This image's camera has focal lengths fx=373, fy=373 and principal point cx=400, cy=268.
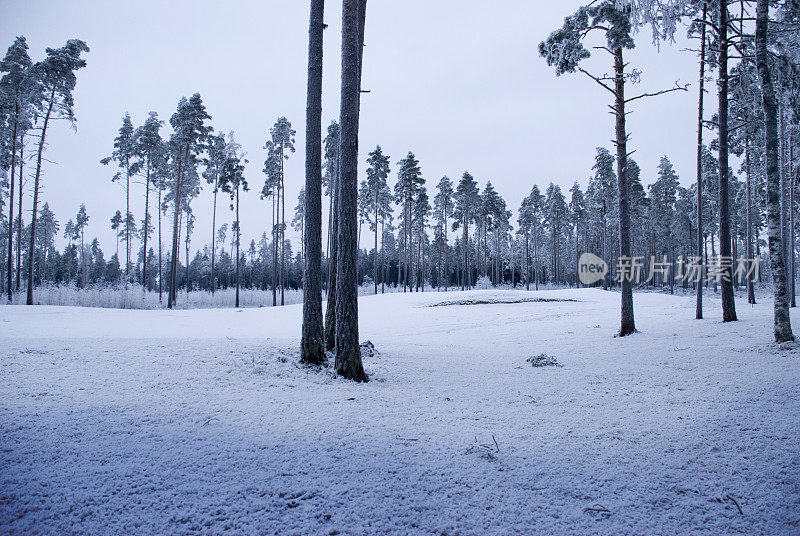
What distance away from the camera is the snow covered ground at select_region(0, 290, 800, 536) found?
86.5 inches

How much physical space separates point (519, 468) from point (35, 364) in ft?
21.7

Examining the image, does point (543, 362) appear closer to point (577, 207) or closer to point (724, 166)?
point (724, 166)

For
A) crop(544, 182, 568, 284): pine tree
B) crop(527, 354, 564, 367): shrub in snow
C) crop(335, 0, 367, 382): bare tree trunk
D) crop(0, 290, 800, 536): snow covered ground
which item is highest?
crop(544, 182, 568, 284): pine tree

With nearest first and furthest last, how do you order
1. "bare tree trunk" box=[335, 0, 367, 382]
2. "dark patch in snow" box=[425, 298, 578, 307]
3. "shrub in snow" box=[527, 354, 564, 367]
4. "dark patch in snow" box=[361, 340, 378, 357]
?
"bare tree trunk" box=[335, 0, 367, 382] → "shrub in snow" box=[527, 354, 564, 367] → "dark patch in snow" box=[361, 340, 378, 357] → "dark patch in snow" box=[425, 298, 578, 307]

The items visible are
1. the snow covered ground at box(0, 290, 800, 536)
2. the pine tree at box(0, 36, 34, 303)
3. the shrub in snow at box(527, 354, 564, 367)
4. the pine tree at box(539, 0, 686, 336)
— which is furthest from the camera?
the pine tree at box(0, 36, 34, 303)

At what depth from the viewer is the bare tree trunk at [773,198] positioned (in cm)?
718

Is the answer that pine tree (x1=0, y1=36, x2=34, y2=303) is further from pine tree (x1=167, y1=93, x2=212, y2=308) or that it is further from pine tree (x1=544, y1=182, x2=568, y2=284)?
pine tree (x1=544, y1=182, x2=568, y2=284)

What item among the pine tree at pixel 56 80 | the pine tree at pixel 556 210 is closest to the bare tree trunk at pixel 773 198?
the pine tree at pixel 56 80

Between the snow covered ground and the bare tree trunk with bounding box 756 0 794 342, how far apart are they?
133cm

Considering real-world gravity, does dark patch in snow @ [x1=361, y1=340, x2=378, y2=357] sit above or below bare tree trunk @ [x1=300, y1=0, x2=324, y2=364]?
below

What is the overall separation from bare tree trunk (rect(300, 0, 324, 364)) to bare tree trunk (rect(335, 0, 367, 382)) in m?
0.81

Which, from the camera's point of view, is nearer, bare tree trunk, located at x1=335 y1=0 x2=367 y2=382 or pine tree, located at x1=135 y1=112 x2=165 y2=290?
bare tree trunk, located at x1=335 y1=0 x2=367 y2=382

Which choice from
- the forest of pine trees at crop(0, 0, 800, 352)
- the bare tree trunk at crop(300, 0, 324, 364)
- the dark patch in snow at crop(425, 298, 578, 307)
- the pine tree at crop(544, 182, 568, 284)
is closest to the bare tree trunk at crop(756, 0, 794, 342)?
the forest of pine trees at crop(0, 0, 800, 352)

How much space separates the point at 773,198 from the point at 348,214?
8.23 m
